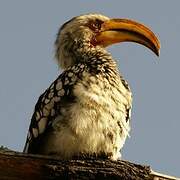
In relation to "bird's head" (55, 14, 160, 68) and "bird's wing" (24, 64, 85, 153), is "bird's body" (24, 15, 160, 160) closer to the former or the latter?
"bird's wing" (24, 64, 85, 153)

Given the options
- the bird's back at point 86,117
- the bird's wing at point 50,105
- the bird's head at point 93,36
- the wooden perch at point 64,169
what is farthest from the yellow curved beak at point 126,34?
the wooden perch at point 64,169

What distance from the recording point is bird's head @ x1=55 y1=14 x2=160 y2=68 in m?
8.01

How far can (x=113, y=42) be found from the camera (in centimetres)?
827

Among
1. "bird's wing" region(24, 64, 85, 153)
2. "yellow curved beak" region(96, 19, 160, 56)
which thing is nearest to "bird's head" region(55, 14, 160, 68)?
"yellow curved beak" region(96, 19, 160, 56)

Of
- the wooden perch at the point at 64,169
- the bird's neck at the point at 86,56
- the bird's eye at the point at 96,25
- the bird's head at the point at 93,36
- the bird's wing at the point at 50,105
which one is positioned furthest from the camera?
the bird's eye at the point at 96,25

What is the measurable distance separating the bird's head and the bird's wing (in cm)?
80

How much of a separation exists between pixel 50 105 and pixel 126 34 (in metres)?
1.65

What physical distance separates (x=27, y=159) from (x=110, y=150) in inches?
51.5

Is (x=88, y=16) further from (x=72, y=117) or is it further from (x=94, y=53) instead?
(x=72, y=117)

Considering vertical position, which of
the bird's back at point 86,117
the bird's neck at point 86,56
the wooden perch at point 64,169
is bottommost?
the wooden perch at point 64,169

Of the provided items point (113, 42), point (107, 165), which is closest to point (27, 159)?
point (107, 165)

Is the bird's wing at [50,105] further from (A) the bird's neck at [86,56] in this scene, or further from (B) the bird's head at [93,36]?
(B) the bird's head at [93,36]

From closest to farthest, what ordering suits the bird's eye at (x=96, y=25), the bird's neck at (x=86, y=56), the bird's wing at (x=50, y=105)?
1. the bird's wing at (x=50, y=105)
2. the bird's neck at (x=86, y=56)
3. the bird's eye at (x=96, y=25)

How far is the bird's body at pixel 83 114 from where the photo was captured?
663 centimetres
